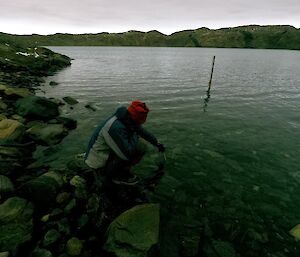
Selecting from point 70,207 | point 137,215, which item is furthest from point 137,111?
point 70,207

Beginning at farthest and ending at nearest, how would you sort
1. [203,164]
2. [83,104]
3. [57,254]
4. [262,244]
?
1. [83,104]
2. [203,164]
3. [262,244]
4. [57,254]

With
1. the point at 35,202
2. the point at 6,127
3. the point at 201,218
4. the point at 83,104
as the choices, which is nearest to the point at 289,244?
the point at 201,218

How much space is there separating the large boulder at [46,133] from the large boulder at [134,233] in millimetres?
9805

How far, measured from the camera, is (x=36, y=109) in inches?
812

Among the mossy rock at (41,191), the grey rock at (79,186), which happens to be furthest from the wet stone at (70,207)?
the mossy rock at (41,191)

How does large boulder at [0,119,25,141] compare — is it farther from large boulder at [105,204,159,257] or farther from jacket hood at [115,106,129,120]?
jacket hood at [115,106,129,120]

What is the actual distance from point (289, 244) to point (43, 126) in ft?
50.0

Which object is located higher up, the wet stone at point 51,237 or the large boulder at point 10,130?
the wet stone at point 51,237

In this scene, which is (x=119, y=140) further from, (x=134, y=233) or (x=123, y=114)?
(x=134, y=233)

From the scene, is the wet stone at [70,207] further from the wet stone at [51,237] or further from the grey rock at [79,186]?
the wet stone at [51,237]

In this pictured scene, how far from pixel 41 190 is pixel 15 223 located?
1.70 meters

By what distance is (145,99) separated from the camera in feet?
108

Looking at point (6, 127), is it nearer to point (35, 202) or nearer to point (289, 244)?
point (35, 202)

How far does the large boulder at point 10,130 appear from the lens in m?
15.4
